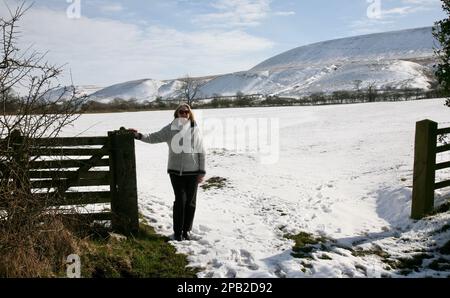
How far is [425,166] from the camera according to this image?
6.68 meters

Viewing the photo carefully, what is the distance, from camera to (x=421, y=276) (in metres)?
4.78

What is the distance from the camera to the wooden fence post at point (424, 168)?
6.59 meters

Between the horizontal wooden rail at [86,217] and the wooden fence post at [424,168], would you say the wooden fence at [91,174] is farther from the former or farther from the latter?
the wooden fence post at [424,168]

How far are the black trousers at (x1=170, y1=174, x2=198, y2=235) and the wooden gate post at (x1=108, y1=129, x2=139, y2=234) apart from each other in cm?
65

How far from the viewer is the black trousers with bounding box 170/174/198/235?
5738 mm

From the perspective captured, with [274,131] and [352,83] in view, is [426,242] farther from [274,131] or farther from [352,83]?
[352,83]

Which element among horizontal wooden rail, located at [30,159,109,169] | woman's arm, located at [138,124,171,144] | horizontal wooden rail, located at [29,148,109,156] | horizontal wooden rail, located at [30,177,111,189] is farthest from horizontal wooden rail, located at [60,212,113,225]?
woman's arm, located at [138,124,171,144]

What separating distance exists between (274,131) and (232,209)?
19245 millimetres

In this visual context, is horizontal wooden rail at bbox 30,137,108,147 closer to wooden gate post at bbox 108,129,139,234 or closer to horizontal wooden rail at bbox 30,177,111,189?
wooden gate post at bbox 108,129,139,234

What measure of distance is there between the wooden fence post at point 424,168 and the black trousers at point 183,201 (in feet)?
13.7

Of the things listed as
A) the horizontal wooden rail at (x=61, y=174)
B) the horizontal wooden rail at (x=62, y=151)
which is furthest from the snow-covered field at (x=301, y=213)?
the horizontal wooden rail at (x=61, y=174)

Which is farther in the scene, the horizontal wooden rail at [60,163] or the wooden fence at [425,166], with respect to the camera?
the wooden fence at [425,166]

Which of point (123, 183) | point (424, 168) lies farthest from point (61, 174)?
point (424, 168)

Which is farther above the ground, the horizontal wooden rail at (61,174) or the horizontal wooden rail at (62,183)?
the horizontal wooden rail at (61,174)
